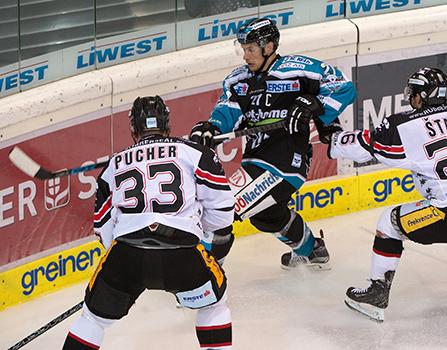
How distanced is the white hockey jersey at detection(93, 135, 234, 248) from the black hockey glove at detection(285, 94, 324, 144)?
3.09 ft

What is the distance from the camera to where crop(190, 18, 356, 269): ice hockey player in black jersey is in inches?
182

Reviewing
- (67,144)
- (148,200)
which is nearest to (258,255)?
(67,144)

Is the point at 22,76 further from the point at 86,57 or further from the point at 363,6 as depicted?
the point at 363,6

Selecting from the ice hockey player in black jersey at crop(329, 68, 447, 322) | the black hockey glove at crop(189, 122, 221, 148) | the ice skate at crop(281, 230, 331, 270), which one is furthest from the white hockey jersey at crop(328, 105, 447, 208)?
the ice skate at crop(281, 230, 331, 270)

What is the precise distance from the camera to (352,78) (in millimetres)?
5750

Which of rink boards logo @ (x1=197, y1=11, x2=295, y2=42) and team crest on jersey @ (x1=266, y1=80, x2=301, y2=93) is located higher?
team crest on jersey @ (x1=266, y1=80, x2=301, y2=93)

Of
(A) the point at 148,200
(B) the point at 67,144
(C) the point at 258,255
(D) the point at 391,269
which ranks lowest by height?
(C) the point at 258,255

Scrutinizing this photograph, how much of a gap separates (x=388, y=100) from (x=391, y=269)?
156 cm

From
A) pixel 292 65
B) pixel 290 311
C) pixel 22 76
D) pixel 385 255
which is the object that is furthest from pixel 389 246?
pixel 22 76

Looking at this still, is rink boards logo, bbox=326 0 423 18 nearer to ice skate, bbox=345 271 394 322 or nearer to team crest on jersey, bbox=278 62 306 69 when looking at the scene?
team crest on jersey, bbox=278 62 306 69

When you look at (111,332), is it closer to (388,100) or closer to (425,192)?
(425,192)

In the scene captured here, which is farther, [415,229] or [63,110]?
[63,110]

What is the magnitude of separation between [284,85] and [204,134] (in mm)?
402

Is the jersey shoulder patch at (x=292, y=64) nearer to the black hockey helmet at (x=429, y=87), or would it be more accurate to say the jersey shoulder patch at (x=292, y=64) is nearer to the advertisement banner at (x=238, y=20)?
the black hockey helmet at (x=429, y=87)
